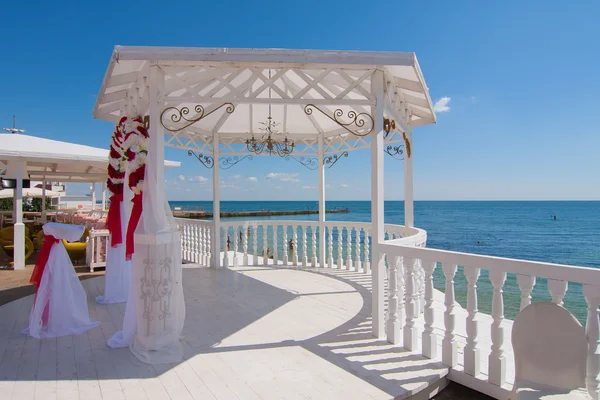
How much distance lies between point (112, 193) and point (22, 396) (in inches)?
112

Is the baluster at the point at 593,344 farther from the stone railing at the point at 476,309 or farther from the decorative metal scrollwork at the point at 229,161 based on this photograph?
the decorative metal scrollwork at the point at 229,161

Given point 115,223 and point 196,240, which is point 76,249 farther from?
point 115,223

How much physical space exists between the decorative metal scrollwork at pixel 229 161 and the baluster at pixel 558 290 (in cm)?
600

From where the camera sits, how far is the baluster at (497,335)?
243 centimetres

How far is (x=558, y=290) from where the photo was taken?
2.05 m

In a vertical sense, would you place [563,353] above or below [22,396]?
above

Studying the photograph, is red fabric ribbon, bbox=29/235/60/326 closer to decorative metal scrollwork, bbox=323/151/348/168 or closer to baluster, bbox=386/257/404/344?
baluster, bbox=386/257/404/344

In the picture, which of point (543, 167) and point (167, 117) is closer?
point (167, 117)

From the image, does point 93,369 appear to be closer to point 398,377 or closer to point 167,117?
point 398,377

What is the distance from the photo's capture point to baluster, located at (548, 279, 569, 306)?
203cm

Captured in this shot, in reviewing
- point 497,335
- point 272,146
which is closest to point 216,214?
point 272,146

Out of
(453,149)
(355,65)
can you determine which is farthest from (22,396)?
(453,149)

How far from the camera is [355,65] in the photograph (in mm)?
3410

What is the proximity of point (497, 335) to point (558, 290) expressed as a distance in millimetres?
588
